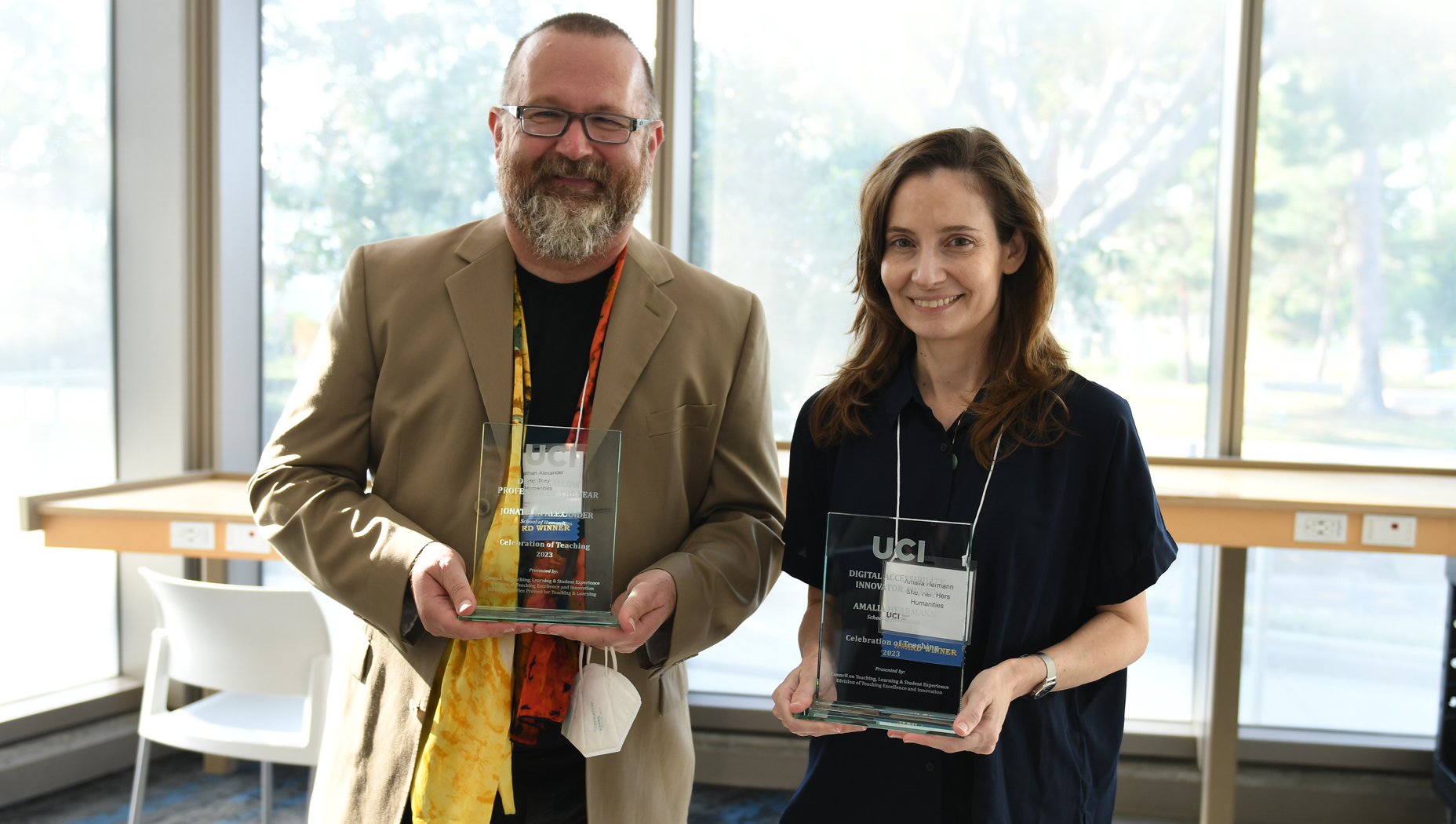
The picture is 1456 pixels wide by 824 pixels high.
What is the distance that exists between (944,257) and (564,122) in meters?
0.62

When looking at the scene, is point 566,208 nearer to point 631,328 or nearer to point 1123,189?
point 631,328

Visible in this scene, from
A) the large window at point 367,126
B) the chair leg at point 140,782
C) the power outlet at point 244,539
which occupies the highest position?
the large window at point 367,126

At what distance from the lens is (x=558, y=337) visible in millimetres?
1471

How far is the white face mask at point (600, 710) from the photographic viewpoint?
4.23 feet

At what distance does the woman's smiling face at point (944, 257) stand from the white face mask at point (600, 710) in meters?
0.65

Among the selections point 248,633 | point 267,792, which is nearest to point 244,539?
point 248,633

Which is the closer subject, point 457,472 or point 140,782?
point 457,472

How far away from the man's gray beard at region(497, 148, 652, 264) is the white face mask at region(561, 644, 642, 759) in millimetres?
624

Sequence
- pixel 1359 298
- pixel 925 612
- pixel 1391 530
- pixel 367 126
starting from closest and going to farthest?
pixel 925 612
pixel 1391 530
pixel 1359 298
pixel 367 126

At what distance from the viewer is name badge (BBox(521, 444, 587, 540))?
125 cm

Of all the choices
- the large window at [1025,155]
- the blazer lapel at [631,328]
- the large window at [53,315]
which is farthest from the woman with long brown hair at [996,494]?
the large window at [53,315]

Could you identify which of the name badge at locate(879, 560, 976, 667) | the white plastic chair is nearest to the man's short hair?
the name badge at locate(879, 560, 976, 667)

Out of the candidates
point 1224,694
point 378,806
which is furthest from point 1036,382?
point 1224,694

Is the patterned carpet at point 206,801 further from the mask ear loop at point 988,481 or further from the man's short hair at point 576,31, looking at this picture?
the man's short hair at point 576,31
